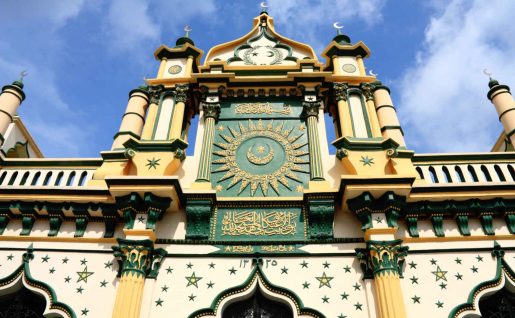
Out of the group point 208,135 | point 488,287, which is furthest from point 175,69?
point 488,287

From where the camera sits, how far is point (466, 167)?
9.60m

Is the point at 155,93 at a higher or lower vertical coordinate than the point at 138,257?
higher

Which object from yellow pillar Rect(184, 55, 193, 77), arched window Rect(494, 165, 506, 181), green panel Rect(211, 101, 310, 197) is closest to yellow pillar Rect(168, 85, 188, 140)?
yellow pillar Rect(184, 55, 193, 77)

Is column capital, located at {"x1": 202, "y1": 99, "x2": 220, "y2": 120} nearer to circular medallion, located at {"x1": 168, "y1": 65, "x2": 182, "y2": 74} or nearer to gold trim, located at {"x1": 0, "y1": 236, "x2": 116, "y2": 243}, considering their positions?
circular medallion, located at {"x1": 168, "y1": 65, "x2": 182, "y2": 74}

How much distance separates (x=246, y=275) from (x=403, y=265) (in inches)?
118

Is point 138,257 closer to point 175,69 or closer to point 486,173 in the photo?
point 175,69

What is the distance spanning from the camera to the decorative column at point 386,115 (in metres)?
10.6

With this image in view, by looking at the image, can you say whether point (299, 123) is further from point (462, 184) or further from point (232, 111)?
point (462, 184)

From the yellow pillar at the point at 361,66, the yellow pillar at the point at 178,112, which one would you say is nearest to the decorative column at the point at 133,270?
the yellow pillar at the point at 178,112

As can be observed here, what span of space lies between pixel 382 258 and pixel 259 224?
251cm

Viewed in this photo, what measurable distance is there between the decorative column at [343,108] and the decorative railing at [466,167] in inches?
65.9

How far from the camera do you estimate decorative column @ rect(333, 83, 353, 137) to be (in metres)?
10.4

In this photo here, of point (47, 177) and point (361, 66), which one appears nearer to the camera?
point (47, 177)

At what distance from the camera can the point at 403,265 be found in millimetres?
8352
